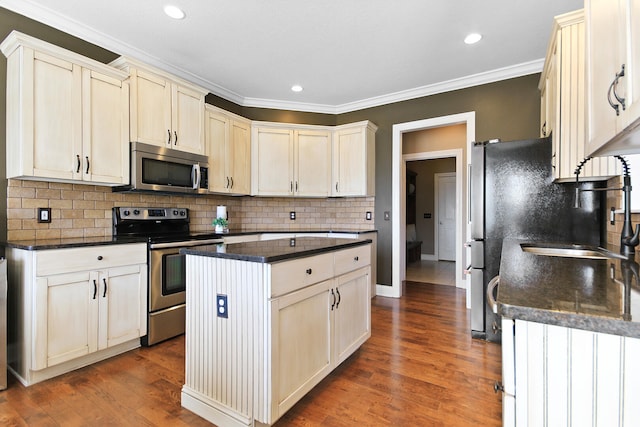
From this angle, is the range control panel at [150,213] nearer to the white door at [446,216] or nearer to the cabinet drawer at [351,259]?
Result: the cabinet drawer at [351,259]

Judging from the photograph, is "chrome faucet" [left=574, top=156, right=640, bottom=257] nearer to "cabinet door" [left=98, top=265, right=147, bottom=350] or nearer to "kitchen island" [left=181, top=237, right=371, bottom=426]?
"kitchen island" [left=181, top=237, right=371, bottom=426]

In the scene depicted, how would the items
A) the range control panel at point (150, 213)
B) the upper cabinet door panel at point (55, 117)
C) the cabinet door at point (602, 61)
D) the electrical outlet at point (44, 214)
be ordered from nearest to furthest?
the cabinet door at point (602, 61)
the upper cabinet door panel at point (55, 117)
the electrical outlet at point (44, 214)
the range control panel at point (150, 213)

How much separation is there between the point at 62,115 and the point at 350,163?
10.1 feet

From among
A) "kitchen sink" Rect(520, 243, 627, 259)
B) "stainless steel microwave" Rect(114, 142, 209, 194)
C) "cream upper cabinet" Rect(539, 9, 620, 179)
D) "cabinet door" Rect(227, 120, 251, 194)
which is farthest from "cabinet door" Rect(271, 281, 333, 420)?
"cabinet door" Rect(227, 120, 251, 194)

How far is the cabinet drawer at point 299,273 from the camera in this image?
1540 mm

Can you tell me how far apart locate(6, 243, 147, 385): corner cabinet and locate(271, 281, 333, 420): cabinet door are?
1568 millimetres

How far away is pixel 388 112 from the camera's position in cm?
437

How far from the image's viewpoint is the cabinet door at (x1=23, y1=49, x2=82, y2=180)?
2.16 metres

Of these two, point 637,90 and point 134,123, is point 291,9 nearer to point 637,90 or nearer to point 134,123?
point 134,123

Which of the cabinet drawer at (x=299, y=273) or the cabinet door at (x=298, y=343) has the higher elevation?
the cabinet drawer at (x=299, y=273)

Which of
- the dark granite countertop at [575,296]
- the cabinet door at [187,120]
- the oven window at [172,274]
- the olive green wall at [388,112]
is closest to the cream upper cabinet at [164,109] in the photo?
the cabinet door at [187,120]

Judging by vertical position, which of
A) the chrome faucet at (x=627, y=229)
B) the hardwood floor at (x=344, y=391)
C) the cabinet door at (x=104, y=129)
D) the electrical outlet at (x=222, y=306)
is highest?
the cabinet door at (x=104, y=129)

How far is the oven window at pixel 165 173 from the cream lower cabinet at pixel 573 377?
2.98 metres

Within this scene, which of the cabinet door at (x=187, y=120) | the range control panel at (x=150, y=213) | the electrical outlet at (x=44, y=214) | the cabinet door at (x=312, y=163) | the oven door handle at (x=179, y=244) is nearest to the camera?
the electrical outlet at (x=44, y=214)
